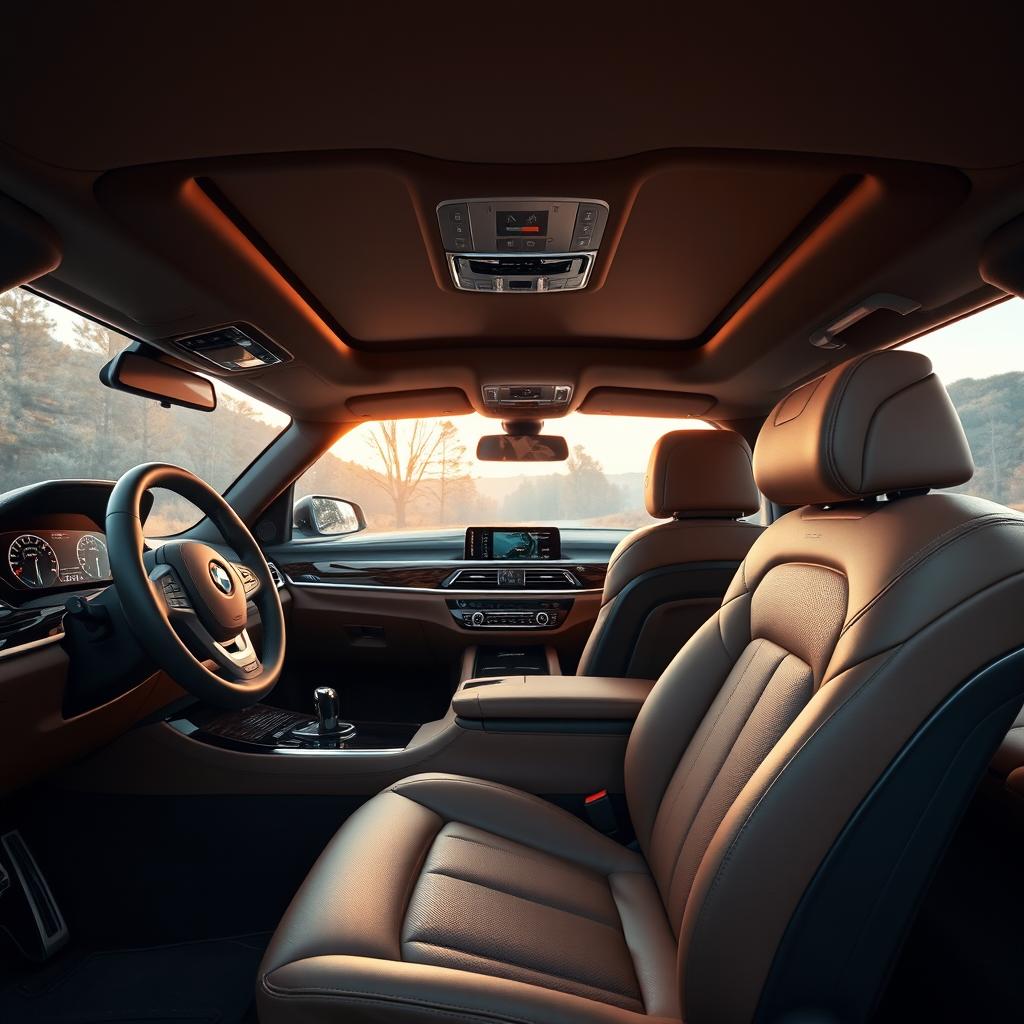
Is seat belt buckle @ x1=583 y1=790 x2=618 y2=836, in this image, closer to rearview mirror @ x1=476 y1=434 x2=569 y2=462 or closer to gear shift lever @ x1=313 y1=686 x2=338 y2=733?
gear shift lever @ x1=313 y1=686 x2=338 y2=733

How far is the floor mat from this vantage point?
1.72 metres

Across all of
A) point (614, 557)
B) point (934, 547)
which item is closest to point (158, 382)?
point (614, 557)

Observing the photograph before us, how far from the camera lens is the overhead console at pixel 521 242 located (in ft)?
5.87

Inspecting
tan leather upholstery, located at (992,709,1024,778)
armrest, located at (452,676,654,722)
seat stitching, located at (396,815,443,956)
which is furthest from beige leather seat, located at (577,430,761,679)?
seat stitching, located at (396,815,443,956)

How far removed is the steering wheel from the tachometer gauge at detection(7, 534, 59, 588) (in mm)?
256

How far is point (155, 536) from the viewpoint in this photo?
243 cm

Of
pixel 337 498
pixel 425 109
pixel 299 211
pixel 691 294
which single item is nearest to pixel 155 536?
pixel 299 211

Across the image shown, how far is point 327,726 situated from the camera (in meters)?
2.29

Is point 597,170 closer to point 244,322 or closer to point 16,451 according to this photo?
point 244,322

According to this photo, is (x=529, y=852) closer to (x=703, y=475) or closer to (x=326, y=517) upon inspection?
(x=703, y=475)

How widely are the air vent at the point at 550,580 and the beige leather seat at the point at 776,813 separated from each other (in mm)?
1827

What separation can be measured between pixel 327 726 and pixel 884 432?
183cm

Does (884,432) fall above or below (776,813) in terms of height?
above

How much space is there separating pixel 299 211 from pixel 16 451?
126 cm
